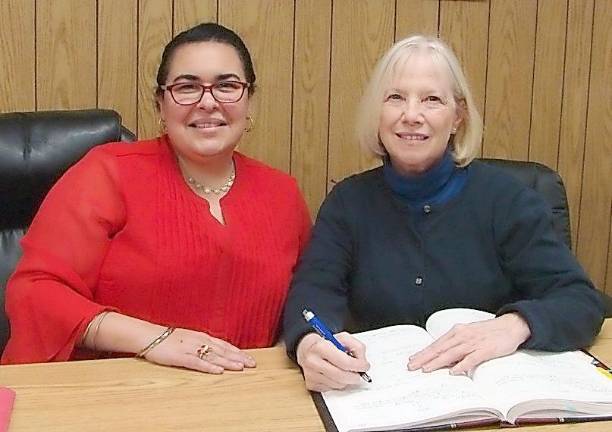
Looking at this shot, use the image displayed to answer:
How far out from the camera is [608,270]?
276cm

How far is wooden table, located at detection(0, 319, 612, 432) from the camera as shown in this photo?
1.19m

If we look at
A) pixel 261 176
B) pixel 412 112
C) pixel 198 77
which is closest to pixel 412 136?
pixel 412 112

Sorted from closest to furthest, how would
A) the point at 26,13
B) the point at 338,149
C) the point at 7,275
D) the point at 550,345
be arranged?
the point at 550,345
the point at 7,275
the point at 26,13
the point at 338,149

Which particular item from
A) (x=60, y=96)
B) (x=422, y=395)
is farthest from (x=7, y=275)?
(x=422, y=395)

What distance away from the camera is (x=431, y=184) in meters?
1.78

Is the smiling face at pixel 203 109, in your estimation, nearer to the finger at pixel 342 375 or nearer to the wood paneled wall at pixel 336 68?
the wood paneled wall at pixel 336 68

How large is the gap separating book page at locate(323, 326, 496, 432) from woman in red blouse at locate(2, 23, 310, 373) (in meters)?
0.42

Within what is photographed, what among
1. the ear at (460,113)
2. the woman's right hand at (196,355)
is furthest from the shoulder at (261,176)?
the woman's right hand at (196,355)

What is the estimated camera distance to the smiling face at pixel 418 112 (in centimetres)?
175

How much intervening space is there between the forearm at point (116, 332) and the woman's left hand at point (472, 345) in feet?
1.61

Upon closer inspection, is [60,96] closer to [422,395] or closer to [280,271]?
[280,271]

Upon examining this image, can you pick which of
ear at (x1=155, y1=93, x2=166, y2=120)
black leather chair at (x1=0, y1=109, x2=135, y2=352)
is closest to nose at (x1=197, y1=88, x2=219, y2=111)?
ear at (x1=155, y1=93, x2=166, y2=120)

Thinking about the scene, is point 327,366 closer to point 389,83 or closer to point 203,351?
point 203,351

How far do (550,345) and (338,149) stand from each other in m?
1.13
